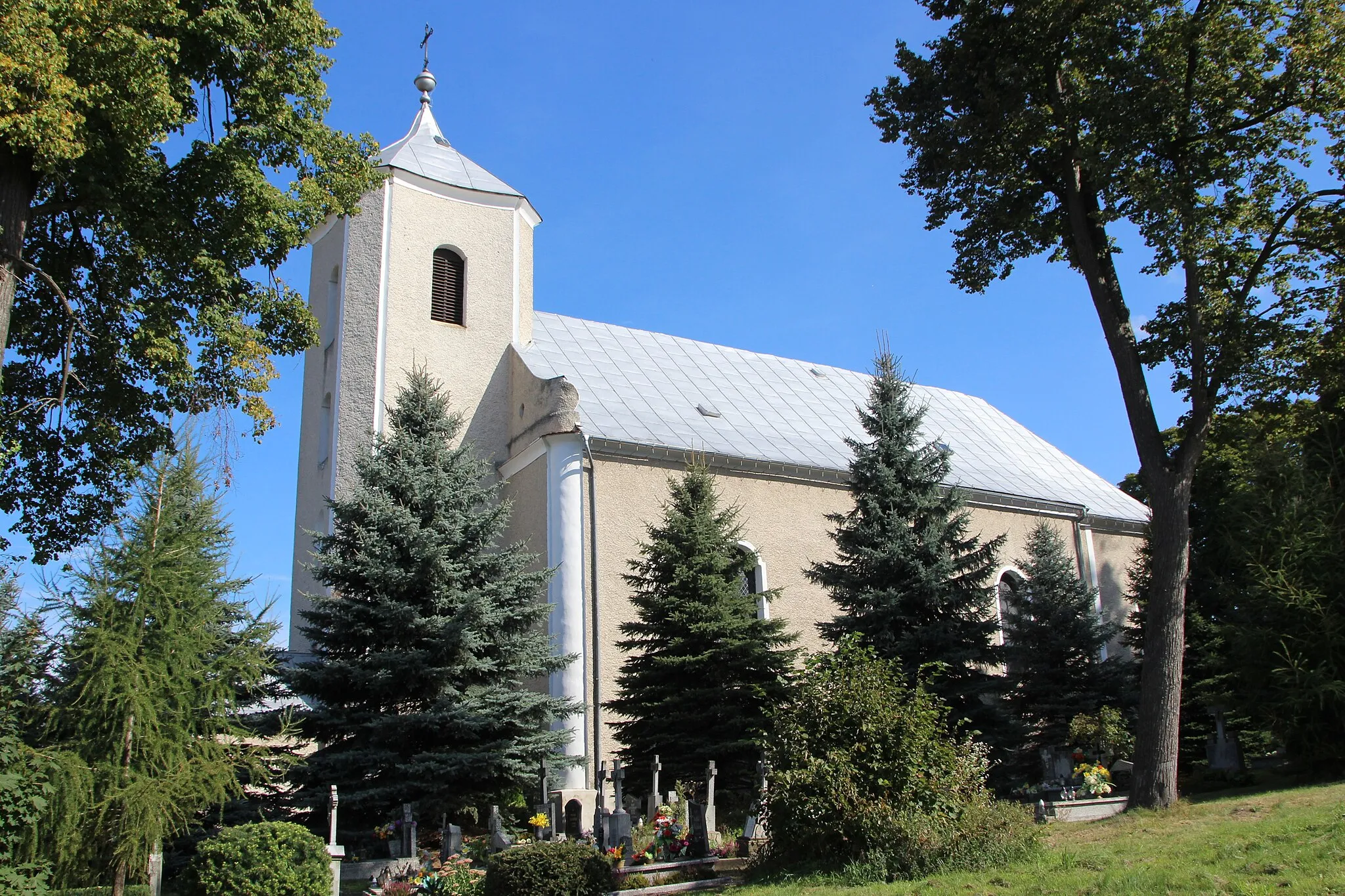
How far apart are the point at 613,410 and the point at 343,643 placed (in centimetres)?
748

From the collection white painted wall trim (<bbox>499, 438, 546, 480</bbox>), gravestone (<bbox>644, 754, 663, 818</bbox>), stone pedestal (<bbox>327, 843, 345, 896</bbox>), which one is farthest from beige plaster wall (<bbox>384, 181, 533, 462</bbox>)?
stone pedestal (<bbox>327, 843, 345, 896</bbox>)

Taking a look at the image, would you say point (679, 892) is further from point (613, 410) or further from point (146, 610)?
point (613, 410)

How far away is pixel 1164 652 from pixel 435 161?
16.1m

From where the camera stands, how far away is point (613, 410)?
20.3 meters

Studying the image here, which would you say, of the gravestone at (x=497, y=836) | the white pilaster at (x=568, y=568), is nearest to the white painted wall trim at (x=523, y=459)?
the white pilaster at (x=568, y=568)

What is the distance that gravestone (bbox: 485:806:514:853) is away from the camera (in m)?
12.1

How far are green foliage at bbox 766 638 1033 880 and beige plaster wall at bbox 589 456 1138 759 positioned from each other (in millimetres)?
5153

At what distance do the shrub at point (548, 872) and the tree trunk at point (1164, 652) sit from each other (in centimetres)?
630

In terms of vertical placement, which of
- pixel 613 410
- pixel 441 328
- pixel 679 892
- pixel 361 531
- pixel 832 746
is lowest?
pixel 679 892

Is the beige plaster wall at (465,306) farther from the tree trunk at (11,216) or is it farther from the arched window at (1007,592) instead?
the arched window at (1007,592)

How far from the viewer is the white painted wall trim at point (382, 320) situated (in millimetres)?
19141

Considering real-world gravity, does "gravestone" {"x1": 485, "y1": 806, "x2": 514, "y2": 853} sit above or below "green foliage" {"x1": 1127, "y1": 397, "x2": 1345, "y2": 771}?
below

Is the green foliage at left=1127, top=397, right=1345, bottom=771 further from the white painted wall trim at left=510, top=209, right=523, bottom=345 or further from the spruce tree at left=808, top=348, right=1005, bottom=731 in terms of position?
the white painted wall trim at left=510, top=209, right=523, bottom=345

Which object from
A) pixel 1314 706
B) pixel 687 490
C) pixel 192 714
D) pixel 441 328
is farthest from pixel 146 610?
pixel 1314 706
